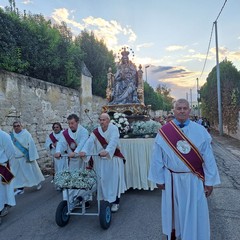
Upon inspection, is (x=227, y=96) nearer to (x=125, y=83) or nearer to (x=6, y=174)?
(x=125, y=83)

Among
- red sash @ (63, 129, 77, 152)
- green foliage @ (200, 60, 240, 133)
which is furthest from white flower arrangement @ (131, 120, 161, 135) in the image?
green foliage @ (200, 60, 240, 133)

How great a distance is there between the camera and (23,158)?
7.43 m

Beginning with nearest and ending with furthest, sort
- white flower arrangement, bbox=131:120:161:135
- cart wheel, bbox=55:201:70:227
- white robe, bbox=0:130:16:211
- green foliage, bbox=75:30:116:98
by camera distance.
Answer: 1. cart wheel, bbox=55:201:70:227
2. white robe, bbox=0:130:16:211
3. white flower arrangement, bbox=131:120:161:135
4. green foliage, bbox=75:30:116:98

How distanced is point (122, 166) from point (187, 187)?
98.5 inches

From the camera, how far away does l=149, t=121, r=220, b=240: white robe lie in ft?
10.7

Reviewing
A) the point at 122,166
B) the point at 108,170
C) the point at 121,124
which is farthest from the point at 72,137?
the point at 121,124

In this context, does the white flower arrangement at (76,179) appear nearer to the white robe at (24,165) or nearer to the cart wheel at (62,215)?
the cart wheel at (62,215)

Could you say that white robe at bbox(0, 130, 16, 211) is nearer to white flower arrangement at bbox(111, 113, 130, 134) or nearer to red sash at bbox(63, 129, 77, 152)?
red sash at bbox(63, 129, 77, 152)

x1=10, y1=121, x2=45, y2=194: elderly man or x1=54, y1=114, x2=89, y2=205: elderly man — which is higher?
x1=54, y1=114, x2=89, y2=205: elderly man

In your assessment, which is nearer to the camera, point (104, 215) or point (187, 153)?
point (187, 153)

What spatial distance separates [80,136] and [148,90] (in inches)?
Result: 1466

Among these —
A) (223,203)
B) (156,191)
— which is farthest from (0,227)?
(223,203)

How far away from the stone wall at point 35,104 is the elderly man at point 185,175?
6196 mm

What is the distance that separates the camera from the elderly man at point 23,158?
7.27 m
